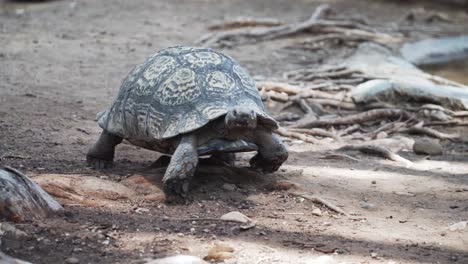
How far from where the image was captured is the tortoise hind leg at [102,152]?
6117 mm

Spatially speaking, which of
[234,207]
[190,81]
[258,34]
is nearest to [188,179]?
[234,207]

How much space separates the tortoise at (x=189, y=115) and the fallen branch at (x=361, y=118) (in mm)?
2719

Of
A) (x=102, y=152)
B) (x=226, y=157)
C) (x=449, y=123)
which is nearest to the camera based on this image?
(x=102, y=152)

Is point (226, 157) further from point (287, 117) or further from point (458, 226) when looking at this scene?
point (287, 117)

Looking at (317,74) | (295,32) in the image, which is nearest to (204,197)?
(317,74)

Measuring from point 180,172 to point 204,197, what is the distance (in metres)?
0.31

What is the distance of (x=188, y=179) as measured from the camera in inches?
210

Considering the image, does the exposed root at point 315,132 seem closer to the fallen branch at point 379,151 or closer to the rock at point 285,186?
the fallen branch at point 379,151

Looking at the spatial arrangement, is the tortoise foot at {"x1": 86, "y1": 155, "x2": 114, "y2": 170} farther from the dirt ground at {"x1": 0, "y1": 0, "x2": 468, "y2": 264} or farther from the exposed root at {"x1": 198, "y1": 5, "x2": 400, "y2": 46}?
the exposed root at {"x1": 198, "y1": 5, "x2": 400, "y2": 46}

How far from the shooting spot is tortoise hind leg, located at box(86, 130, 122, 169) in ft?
20.1

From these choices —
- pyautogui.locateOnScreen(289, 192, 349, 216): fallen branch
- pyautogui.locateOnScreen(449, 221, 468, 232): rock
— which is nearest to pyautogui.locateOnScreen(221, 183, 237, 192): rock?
pyautogui.locateOnScreen(289, 192, 349, 216): fallen branch

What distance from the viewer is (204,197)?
5.49 m

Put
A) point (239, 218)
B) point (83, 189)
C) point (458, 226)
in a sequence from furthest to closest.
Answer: point (83, 189) → point (458, 226) → point (239, 218)

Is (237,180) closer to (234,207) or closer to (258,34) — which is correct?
(234,207)
